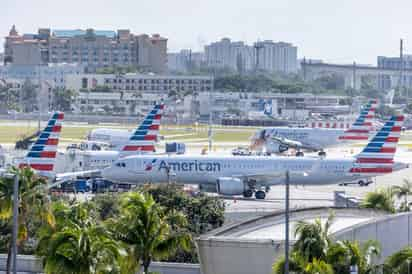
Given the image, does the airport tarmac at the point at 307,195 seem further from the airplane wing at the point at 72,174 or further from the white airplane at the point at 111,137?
the white airplane at the point at 111,137

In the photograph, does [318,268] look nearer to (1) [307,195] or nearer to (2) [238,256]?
(2) [238,256]

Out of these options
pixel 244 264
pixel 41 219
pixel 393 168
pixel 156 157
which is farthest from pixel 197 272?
pixel 393 168

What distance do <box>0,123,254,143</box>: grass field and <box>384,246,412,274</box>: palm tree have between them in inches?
4187

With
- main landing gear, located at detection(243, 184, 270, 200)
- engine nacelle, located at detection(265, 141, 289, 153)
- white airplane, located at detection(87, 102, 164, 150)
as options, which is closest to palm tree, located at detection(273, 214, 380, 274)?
main landing gear, located at detection(243, 184, 270, 200)

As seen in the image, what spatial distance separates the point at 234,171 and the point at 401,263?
157ft

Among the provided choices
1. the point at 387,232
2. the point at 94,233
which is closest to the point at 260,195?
the point at 387,232

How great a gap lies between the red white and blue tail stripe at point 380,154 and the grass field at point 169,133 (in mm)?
58970

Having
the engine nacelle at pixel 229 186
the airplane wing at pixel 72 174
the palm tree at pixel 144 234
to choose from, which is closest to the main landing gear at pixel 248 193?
the engine nacelle at pixel 229 186

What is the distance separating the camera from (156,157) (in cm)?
8381

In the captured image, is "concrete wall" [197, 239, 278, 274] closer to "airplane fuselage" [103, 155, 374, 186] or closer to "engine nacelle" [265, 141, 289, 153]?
"airplane fuselage" [103, 155, 374, 186]

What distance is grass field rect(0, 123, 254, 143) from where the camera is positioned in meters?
154

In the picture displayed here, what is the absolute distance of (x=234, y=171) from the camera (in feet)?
277

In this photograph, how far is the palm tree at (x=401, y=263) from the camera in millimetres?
36438

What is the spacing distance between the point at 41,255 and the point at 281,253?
739cm
